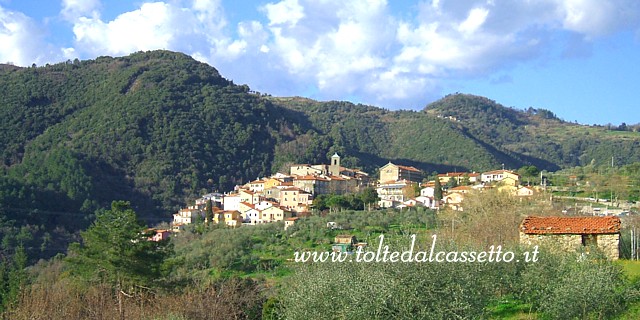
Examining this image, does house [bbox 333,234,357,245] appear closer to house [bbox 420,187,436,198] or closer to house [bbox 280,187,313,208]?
house [bbox 420,187,436,198]

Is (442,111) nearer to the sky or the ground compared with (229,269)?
nearer to the sky

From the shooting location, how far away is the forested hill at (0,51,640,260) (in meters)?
64.8

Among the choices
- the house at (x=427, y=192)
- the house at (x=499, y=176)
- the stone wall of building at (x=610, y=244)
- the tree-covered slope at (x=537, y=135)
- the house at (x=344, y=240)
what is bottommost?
the house at (x=344, y=240)

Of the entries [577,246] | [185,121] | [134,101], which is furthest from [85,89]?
[577,246]

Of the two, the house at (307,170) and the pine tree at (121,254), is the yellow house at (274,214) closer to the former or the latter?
the house at (307,170)

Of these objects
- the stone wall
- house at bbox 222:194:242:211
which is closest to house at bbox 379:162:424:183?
house at bbox 222:194:242:211

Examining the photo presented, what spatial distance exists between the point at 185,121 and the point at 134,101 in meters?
7.33

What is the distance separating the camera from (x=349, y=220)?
44562 mm

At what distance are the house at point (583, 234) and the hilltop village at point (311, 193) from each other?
2615 cm

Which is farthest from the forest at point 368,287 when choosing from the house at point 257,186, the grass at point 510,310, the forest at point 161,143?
the house at point 257,186

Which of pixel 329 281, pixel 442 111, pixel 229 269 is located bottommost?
pixel 229 269

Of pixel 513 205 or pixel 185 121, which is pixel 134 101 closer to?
pixel 185 121

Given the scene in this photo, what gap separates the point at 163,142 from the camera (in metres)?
84.6

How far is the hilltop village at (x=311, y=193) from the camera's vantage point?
5525 centimetres
